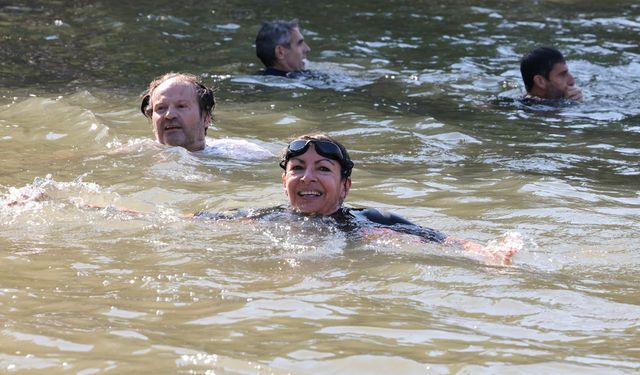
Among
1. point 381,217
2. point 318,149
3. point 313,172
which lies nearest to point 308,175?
point 313,172

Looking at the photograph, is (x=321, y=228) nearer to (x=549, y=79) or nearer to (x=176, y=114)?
(x=176, y=114)

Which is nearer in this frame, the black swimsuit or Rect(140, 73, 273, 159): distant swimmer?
the black swimsuit

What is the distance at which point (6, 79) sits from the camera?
1427cm

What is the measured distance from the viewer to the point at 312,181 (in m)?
7.66

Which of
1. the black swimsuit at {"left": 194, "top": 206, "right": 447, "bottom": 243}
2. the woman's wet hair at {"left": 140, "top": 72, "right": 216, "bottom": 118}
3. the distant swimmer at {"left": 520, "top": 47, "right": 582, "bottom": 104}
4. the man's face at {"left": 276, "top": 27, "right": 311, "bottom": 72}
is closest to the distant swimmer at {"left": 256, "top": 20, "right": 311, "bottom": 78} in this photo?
the man's face at {"left": 276, "top": 27, "right": 311, "bottom": 72}

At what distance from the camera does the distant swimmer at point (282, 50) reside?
1483cm

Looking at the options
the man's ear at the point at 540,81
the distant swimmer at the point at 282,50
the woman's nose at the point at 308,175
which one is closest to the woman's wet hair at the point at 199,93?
the woman's nose at the point at 308,175

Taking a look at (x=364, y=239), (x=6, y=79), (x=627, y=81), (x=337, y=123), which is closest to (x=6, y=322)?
(x=364, y=239)

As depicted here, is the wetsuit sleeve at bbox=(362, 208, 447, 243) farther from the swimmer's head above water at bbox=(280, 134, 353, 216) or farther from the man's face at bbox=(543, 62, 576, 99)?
the man's face at bbox=(543, 62, 576, 99)

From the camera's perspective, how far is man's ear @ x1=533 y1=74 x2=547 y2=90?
13.8 metres

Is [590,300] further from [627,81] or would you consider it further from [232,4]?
[232,4]

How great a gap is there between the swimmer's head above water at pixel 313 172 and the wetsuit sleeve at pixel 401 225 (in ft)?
0.92

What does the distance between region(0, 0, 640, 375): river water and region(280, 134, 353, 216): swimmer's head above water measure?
207 mm

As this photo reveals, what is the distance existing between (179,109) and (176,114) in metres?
0.05
